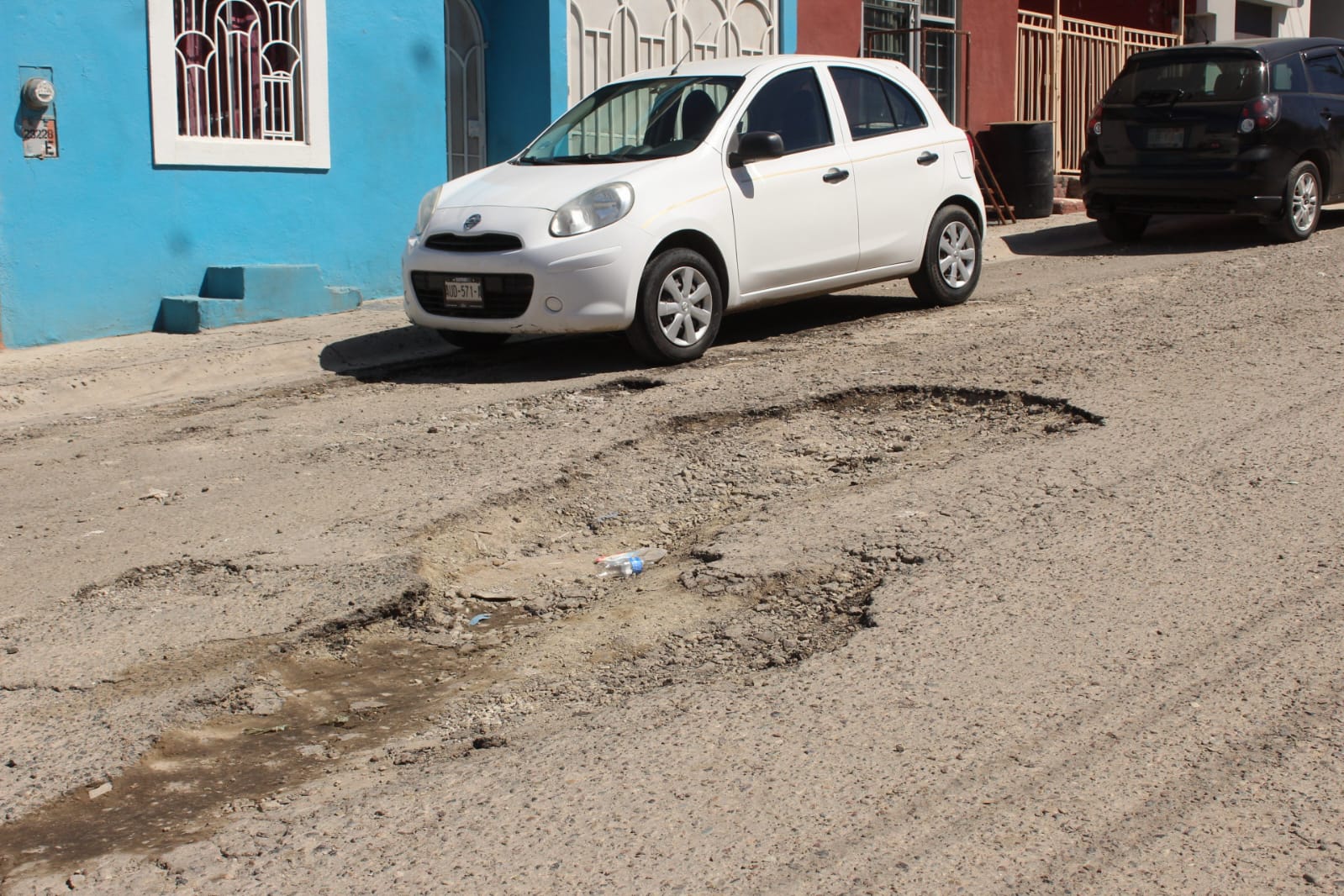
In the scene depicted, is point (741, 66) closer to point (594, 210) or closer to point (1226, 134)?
point (594, 210)

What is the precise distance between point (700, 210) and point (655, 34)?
5863 millimetres

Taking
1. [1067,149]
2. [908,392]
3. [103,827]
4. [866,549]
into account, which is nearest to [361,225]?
[908,392]

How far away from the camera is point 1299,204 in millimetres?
12148

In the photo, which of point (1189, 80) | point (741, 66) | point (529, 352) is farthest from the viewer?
point (1189, 80)

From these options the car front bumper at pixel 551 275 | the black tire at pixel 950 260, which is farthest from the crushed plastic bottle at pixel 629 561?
the black tire at pixel 950 260

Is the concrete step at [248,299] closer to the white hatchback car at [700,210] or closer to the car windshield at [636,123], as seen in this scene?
the white hatchback car at [700,210]

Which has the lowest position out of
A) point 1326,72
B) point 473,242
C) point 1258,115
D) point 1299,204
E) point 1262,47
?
point 473,242

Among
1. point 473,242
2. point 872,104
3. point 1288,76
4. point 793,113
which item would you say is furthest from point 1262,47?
point 473,242

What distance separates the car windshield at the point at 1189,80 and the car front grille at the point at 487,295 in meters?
6.98

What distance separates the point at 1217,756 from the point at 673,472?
295 cm

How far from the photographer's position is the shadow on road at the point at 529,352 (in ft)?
27.3

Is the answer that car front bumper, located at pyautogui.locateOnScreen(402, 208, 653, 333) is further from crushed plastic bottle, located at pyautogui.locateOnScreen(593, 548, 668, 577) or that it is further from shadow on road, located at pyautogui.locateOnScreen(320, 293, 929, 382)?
crushed plastic bottle, located at pyautogui.locateOnScreen(593, 548, 668, 577)

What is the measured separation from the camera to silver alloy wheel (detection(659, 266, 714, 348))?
26.5ft

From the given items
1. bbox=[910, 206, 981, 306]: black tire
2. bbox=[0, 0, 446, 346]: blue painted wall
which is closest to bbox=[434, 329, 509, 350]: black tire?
bbox=[0, 0, 446, 346]: blue painted wall
